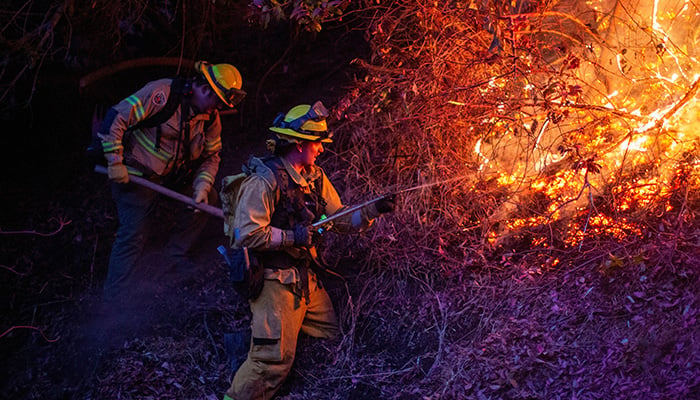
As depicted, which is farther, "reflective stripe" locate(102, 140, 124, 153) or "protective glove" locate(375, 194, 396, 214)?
"reflective stripe" locate(102, 140, 124, 153)

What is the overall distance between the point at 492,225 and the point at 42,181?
5.36 meters

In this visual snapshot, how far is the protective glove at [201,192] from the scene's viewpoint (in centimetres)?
545

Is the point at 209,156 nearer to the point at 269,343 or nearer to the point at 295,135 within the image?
the point at 295,135

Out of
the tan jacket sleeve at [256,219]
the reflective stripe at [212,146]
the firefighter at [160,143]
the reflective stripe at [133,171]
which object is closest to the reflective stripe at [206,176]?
the firefighter at [160,143]

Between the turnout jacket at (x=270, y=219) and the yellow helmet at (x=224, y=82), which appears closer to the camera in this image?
the turnout jacket at (x=270, y=219)

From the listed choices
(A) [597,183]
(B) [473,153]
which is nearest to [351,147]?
(B) [473,153]

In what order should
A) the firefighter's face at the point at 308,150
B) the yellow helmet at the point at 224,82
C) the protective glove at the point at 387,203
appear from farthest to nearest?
the yellow helmet at the point at 224,82 → the firefighter's face at the point at 308,150 → the protective glove at the point at 387,203

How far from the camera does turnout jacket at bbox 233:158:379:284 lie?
4.16m

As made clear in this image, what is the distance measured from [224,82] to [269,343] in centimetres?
232

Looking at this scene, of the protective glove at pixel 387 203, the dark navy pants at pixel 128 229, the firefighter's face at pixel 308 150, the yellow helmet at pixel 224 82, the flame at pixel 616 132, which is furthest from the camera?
the dark navy pants at pixel 128 229

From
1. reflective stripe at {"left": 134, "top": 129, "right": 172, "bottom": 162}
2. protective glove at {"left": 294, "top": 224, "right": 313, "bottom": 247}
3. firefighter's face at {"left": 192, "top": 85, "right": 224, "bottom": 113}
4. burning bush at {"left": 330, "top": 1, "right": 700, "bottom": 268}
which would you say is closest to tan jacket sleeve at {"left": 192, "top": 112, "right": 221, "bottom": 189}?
firefighter's face at {"left": 192, "top": 85, "right": 224, "bottom": 113}

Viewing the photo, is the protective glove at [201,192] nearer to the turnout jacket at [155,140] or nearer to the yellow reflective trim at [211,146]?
the turnout jacket at [155,140]

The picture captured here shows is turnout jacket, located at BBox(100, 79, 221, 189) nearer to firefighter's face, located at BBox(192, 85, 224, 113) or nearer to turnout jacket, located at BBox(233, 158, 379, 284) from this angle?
firefighter's face, located at BBox(192, 85, 224, 113)

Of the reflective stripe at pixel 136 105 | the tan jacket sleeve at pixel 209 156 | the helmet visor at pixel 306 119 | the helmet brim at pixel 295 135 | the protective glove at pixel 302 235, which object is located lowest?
the tan jacket sleeve at pixel 209 156
